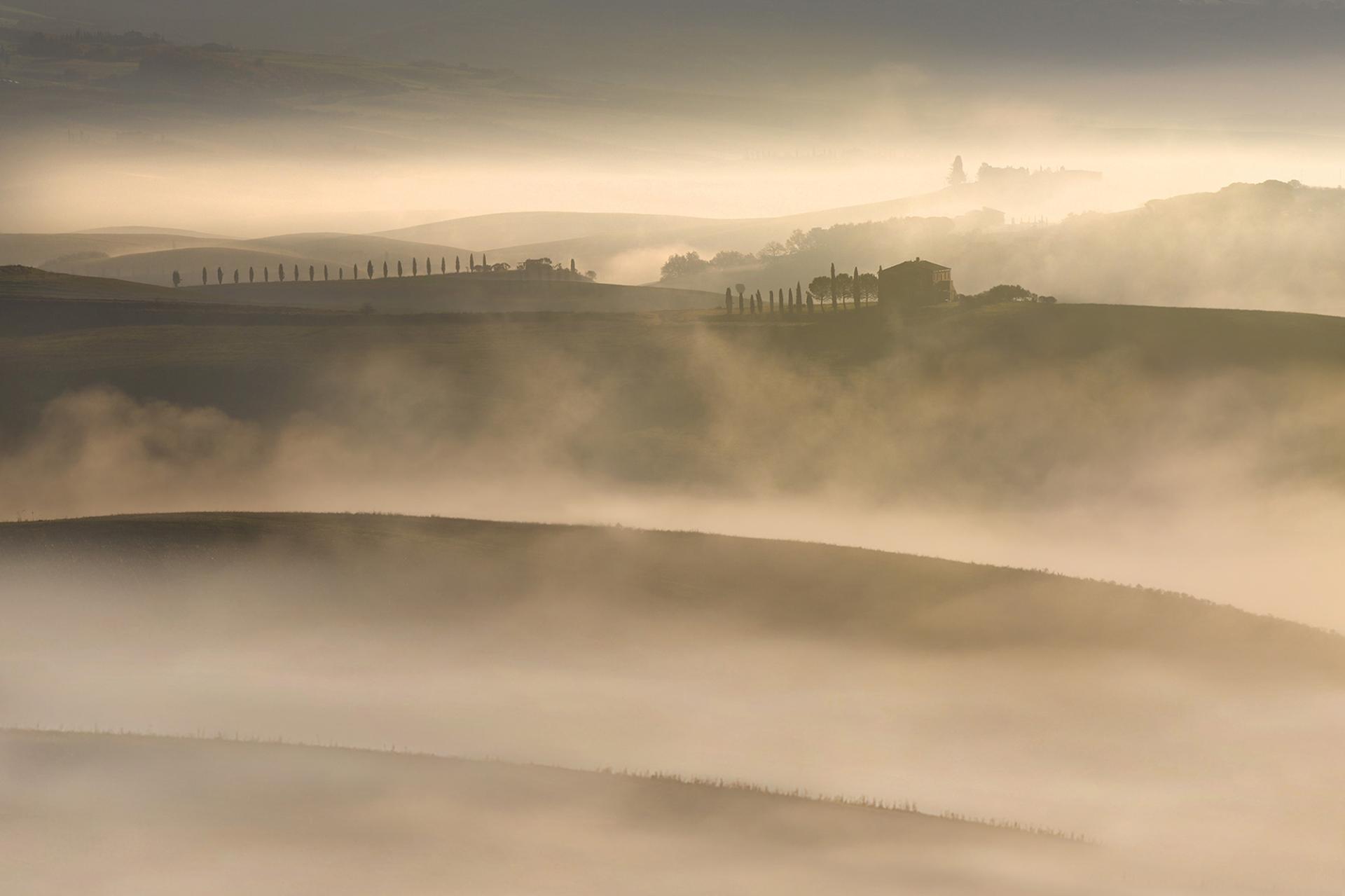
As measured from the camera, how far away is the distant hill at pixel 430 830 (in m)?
31.9

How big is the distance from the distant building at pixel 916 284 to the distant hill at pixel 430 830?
324 feet

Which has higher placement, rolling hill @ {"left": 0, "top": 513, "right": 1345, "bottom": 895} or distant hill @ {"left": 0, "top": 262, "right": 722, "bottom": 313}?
distant hill @ {"left": 0, "top": 262, "right": 722, "bottom": 313}

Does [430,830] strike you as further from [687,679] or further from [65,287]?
[65,287]

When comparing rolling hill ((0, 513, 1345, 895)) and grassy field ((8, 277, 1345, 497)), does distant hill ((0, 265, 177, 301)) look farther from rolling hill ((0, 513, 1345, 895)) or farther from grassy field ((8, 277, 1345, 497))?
rolling hill ((0, 513, 1345, 895))

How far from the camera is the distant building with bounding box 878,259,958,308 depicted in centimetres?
13225

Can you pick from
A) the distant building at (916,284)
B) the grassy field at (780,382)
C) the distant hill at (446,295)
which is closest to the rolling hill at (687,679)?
the grassy field at (780,382)

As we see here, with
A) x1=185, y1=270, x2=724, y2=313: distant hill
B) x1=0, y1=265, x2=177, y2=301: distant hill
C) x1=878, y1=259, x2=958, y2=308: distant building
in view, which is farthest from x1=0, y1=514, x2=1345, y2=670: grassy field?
x1=185, y1=270, x2=724, y2=313: distant hill

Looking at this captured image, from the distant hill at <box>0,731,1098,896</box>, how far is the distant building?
98.7m

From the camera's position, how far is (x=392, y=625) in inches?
2341

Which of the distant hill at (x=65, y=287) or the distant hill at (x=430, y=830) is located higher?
the distant hill at (x=65, y=287)

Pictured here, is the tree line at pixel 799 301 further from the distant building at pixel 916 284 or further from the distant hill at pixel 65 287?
the distant hill at pixel 65 287

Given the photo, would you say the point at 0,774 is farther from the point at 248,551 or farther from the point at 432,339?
the point at 432,339

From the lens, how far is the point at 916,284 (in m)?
133

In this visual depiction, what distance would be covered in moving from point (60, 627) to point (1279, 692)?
150 ft
